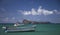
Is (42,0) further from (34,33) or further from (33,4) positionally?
(34,33)

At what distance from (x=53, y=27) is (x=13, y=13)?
733mm

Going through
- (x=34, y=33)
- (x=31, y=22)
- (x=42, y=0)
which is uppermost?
(x=42, y=0)

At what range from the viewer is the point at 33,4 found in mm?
2670

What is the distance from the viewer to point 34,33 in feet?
8.71

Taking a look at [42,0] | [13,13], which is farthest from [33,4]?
[13,13]

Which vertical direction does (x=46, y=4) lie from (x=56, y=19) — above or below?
above

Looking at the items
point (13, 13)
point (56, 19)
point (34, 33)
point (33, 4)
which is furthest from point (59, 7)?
point (13, 13)

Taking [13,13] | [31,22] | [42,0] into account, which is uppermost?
[42,0]

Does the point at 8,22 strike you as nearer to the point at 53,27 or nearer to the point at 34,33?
the point at 34,33

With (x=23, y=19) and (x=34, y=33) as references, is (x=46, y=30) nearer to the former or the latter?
(x=34, y=33)

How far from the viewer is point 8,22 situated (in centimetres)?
264

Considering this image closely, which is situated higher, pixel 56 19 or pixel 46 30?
pixel 56 19

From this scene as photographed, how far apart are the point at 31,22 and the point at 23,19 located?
0.15 meters

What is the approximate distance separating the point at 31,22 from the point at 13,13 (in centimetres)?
35
